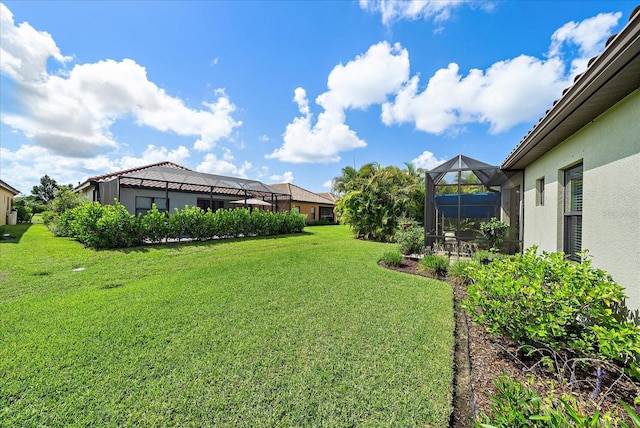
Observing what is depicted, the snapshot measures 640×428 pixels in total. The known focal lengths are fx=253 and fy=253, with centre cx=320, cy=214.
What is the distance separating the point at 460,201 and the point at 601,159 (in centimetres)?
770

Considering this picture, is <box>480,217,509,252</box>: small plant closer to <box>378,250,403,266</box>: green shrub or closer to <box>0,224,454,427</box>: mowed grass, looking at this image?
<box>378,250,403,266</box>: green shrub

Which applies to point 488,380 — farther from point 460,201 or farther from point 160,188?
point 160,188

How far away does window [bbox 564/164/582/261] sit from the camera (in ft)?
14.9

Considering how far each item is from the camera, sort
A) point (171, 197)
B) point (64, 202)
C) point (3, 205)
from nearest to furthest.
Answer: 1. point (64, 202)
2. point (171, 197)
3. point (3, 205)

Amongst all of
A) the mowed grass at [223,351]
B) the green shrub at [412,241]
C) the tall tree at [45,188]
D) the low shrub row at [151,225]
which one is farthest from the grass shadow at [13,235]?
the tall tree at [45,188]

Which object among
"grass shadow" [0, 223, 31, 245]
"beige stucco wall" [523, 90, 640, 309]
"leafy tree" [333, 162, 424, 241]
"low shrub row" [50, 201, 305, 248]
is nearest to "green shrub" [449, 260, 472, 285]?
"beige stucco wall" [523, 90, 640, 309]

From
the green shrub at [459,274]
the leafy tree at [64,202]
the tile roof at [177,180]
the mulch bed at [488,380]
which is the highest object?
the tile roof at [177,180]

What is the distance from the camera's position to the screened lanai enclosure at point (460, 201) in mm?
9773

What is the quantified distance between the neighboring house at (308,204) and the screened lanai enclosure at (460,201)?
678 inches

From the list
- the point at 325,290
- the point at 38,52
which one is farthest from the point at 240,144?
the point at 325,290

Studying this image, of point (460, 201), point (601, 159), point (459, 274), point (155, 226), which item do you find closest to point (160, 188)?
point (155, 226)

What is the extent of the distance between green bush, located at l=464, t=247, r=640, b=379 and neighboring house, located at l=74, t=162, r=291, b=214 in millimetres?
15390

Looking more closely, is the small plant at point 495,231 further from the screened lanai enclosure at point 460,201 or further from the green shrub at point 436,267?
the green shrub at point 436,267

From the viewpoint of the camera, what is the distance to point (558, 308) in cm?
283
